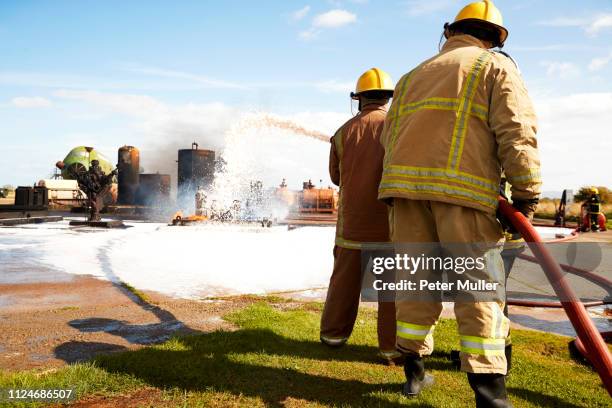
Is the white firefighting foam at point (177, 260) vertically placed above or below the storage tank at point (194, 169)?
below

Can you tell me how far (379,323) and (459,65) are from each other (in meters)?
1.75

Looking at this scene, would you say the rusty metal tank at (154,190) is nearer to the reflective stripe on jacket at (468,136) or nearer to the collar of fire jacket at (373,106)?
the collar of fire jacket at (373,106)

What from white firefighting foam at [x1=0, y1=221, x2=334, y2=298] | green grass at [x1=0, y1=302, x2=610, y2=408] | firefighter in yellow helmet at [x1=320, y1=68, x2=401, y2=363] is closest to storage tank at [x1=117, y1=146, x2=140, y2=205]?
white firefighting foam at [x1=0, y1=221, x2=334, y2=298]

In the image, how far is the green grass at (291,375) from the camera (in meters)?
2.61

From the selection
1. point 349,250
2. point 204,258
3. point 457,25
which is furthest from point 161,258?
point 457,25

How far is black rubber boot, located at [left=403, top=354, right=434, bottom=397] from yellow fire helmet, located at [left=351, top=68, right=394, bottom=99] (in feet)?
6.29

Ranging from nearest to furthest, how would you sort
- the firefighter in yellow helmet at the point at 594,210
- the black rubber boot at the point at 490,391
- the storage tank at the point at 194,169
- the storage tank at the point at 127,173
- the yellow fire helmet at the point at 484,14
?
1. the black rubber boot at the point at 490,391
2. the yellow fire helmet at the point at 484,14
3. the firefighter in yellow helmet at the point at 594,210
4. the storage tank at the point at 194,169
5. the storage tank at the point at 127,173

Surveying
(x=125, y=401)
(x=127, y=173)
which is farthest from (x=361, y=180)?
(x=127, y=173)

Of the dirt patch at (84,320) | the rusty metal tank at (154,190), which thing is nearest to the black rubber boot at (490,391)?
the dirt patch at (84,320)

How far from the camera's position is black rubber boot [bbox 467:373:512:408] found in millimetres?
2172

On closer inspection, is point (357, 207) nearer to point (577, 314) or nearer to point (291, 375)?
point (291, 375)

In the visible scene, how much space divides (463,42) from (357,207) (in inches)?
51.6

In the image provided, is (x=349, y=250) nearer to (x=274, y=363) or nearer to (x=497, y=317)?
(x=274, y=363)

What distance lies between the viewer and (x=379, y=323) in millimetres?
3289
